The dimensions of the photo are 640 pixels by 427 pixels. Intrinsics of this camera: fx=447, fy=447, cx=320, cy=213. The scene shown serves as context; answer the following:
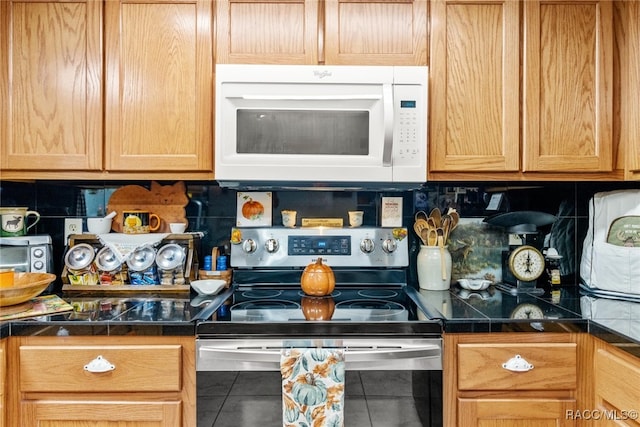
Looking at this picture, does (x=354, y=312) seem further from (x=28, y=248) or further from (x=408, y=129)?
(x=28, y=248)

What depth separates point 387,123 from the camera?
1556 millimetres

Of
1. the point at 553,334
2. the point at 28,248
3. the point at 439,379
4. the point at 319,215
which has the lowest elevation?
the point at 439,379

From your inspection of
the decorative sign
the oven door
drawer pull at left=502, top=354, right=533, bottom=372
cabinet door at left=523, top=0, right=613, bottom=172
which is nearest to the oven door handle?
the oven door

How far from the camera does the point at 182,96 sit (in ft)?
5.45

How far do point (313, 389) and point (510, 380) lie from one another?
0.59 m

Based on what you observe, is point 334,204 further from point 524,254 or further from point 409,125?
point 524,254

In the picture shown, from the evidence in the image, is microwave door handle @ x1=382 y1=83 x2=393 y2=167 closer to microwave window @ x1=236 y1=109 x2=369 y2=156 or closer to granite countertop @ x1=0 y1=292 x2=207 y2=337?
microwave window @ x1=236 y1=109 x2=369 y2=156

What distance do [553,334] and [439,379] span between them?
374 mm

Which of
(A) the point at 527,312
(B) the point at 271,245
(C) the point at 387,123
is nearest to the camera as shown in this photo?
(A) the point at 527,312

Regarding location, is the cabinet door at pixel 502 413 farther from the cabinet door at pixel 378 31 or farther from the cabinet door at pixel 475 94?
the cabinet door at pixel 378 31

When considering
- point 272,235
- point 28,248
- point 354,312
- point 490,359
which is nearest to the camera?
point 490,359

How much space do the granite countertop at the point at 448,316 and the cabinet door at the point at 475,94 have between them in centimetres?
52

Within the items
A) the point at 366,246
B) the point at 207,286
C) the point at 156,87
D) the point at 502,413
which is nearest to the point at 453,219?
the point at 366,246

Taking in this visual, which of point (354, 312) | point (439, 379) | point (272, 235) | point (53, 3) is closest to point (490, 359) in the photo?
point (439, 379)
